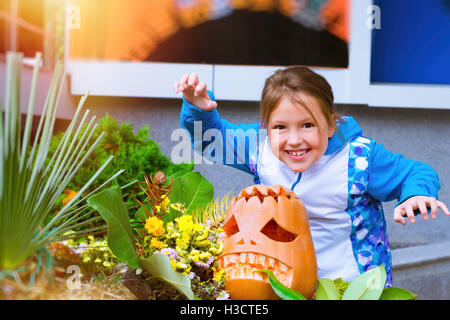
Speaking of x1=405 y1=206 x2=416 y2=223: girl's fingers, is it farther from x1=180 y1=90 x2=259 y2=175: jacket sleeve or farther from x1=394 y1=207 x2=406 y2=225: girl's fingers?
x1=180 y1=90 x2=259 y2=175: jacket sleeve

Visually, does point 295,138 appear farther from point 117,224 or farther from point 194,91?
point 117,224

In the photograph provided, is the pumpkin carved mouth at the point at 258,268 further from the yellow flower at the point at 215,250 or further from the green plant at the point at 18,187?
the green plant at the point at 18,187

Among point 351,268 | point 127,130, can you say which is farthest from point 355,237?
point 127,130

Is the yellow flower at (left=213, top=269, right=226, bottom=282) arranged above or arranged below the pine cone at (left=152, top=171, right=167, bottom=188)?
below

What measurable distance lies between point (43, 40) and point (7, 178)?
214 centimetres

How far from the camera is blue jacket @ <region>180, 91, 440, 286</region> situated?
1099 millimetres

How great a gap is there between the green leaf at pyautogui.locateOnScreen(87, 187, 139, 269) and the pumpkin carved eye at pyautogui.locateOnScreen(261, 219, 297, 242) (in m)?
0.23

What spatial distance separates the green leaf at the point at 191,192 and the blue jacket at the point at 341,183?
167 mm

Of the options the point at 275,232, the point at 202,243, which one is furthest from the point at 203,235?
the point at 275,232

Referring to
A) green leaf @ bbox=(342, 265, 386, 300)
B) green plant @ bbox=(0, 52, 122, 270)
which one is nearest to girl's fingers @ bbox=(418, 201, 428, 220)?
green leaf @ bbox=(342, 265, 386, 300)

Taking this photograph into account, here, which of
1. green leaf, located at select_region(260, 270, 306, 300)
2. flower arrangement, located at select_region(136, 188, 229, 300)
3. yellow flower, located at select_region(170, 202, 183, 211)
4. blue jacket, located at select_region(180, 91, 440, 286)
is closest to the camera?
green leaf, located at select_region(260, 270, 306, 300)

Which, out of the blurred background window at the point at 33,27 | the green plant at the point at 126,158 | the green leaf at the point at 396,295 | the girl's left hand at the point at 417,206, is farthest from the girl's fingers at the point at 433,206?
the blurred background window at the point at 33,27

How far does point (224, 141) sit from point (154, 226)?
1.64 ft

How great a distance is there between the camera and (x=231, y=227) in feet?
2.68
